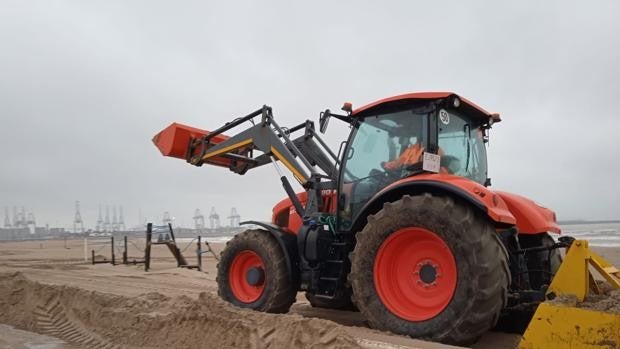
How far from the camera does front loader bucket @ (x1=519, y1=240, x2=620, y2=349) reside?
3.18m

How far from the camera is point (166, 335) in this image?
4.68 metres

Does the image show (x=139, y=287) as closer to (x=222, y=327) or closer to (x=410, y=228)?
(x=222, y=327)

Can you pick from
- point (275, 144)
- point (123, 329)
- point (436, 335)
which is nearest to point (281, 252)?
point (275, 144)

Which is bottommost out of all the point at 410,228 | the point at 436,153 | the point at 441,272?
the point at 441,272

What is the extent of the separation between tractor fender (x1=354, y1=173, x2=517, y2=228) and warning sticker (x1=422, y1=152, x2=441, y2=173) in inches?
2.7

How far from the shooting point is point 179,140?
735 cm

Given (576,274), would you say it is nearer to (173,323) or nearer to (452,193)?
(452,193)

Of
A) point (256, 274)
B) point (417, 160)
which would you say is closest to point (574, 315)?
point (417, 160)

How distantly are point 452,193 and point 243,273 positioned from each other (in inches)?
119

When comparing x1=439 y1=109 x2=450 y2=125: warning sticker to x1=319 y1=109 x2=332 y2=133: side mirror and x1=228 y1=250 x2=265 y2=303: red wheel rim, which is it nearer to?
x1=319 y1=109 x2=332 y2=133: side mirror

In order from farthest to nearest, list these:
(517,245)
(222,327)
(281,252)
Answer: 1. (281,252)
2. (517,245)
3. (222,327)

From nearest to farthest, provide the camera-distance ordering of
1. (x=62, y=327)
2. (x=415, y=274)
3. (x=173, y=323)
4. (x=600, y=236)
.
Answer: (x=415, y=274), (x=173, y=323), (x=62, y=327), (x=600, y=236)

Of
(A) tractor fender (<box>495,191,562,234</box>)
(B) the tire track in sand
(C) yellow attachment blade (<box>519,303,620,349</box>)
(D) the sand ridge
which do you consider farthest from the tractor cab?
(B) the tire track in sand

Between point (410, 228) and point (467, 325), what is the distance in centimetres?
94
